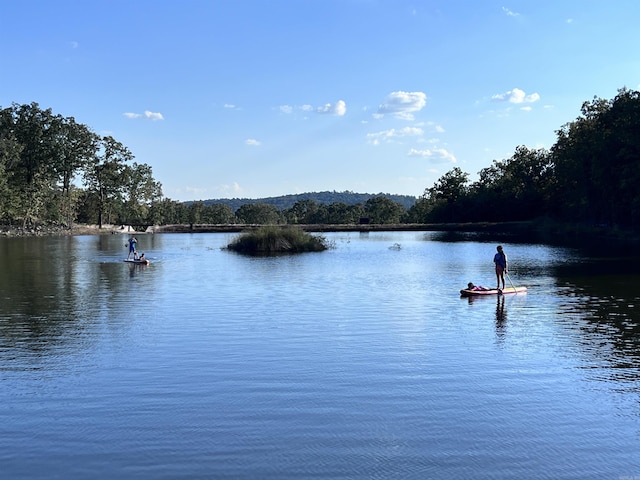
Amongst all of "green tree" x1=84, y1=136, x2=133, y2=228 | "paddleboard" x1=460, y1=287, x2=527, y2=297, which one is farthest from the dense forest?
"paddleboard" x1=460, y1=287, x2=527, y2=297

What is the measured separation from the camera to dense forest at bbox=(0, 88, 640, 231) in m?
77.5

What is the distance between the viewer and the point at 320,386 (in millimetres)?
11812

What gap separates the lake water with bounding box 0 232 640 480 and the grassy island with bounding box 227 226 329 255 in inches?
1215

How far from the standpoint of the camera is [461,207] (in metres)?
133

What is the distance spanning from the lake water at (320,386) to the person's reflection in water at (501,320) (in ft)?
0.14

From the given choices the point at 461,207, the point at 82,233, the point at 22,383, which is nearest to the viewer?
the point at 22,383

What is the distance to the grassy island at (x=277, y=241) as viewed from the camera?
56719mm

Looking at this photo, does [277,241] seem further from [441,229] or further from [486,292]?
[441,229]

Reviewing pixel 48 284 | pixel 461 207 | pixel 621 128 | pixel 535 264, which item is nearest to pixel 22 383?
pixel 48 284

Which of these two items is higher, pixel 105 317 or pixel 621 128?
pixel 621 128

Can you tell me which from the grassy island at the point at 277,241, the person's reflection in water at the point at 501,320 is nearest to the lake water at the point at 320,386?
the person's reflection in water at the point at 501,320

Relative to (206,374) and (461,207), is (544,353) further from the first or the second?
(461,207)

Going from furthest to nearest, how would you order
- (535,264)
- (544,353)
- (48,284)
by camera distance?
(535,264)
(48,284)
(544,353)

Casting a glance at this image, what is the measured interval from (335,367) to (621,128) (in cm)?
7088
